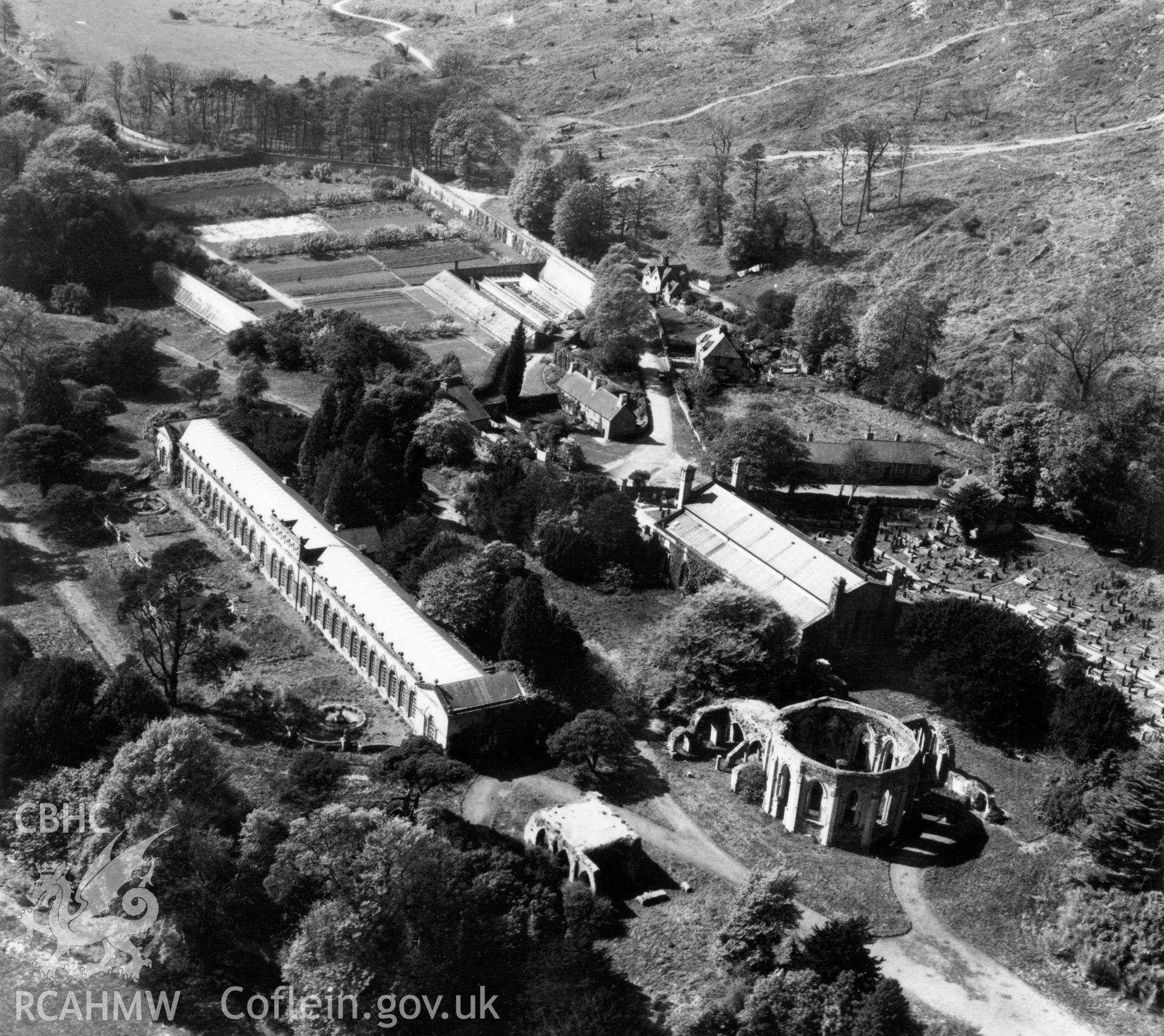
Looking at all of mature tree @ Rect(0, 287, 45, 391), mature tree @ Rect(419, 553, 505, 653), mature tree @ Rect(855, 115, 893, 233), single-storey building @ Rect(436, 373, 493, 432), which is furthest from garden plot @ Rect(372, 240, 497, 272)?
mature tree @ Rect(419, 553, 505, 653)

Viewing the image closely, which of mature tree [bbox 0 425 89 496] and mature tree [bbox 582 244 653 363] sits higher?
mature tree [bbox 582 244 653 363]

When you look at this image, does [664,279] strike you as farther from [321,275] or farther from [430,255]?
[321,275]

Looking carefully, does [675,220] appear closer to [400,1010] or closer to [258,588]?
[258,588]

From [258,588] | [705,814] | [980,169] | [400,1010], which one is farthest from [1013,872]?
[980,169]

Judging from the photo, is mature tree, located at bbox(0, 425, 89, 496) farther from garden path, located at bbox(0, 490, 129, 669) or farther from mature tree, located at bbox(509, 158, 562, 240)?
mature tree, located at bbox(509, 158, 562, 240)

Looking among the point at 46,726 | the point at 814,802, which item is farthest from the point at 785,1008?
the point at 46,726

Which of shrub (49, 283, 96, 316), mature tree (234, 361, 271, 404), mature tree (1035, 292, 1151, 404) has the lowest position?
shrub (49, 283, 96, 316)

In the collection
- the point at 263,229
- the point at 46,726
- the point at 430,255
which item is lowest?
the point at 263,229
